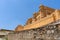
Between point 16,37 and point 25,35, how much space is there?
1.52 ft

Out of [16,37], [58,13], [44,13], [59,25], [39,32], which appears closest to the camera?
[59,25]

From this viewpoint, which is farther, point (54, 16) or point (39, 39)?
point (54, 16)

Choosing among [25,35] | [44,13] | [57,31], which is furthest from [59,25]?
[44,13]

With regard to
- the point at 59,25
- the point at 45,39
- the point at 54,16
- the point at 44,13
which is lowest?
the point at 45,39

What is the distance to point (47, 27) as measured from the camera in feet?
23.3

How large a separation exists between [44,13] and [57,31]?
26.5 m

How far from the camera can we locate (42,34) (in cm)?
709

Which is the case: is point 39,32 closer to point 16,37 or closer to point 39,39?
point 39,39

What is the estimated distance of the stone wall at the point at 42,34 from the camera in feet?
22.3

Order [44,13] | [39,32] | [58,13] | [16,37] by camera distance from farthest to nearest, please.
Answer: [44,13], [58,13], [16,37], [39,32]

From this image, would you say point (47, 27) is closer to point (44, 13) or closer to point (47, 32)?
point (47, 32)

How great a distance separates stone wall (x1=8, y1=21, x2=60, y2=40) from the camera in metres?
6.78

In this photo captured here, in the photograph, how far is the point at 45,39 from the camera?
6.93 m

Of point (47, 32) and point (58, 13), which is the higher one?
point (58, 13)
